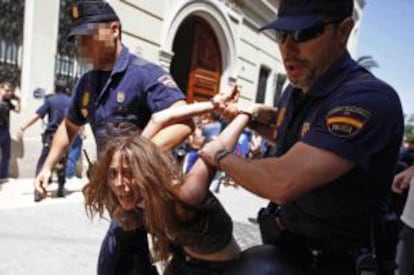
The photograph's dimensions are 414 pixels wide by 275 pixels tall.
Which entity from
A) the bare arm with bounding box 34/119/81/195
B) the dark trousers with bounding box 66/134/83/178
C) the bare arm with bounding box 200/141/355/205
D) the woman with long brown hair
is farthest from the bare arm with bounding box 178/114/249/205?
the dark trousers with bounding box 66/134/83/178

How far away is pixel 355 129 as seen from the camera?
1.46 m

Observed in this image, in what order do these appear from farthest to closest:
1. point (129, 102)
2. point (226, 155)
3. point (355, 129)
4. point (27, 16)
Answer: point (27, 16), point (129, 102), point (226, 155), point (355, 129)

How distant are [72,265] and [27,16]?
4468mm

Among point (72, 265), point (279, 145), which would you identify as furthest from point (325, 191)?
point (72, 265)

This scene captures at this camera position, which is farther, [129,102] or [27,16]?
[27,16]

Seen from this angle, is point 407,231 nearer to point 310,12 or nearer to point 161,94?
point 161,94

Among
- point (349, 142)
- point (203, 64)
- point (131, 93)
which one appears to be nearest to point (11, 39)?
point (131, 93)

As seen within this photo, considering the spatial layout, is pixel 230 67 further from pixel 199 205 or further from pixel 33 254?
pixel 199 205

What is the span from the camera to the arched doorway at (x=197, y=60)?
12047 mm

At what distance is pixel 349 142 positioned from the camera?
4.77ft

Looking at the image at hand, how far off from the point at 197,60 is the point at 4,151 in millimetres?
6204

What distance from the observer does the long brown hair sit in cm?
192

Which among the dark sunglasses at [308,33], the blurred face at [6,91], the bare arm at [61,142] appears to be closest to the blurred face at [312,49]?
the dark sunglasses at [308,33]

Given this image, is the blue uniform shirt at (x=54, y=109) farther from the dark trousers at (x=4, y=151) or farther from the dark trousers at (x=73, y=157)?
the dark trousers at (x=73, y=157)
